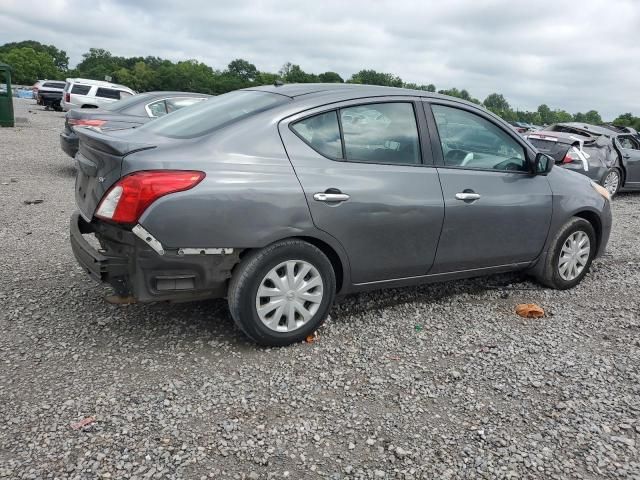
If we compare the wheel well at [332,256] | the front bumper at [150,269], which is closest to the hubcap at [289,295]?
the wheel well at [332,256]

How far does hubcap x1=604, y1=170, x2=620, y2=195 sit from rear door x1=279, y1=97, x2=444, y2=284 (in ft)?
29.1

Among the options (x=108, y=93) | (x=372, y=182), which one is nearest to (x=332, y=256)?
(x=372, y=182)

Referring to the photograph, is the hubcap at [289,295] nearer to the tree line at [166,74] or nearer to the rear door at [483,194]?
the rear door at [483,194]

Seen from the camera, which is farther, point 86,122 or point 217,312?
point 86,122

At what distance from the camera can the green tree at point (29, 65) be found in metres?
86.3

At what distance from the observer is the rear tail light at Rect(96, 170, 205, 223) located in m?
3.10

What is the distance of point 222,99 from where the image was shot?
423cm

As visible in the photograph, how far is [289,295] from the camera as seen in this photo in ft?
11.7

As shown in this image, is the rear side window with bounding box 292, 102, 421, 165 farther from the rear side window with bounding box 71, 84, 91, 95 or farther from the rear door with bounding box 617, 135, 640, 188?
the rear side window with bounding box 71, 84, 91, 95

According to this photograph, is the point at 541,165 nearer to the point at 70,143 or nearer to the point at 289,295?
the point at 289,295

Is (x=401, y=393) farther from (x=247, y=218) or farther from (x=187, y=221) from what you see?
(x=187, y=221)

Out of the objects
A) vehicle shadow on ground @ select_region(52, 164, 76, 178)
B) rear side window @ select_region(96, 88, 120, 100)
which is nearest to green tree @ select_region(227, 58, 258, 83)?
rear side window @ select_region(96, 88, 120, 100)

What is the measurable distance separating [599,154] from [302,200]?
9368mm

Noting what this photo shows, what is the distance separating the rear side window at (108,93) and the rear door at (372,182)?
21.2 m
